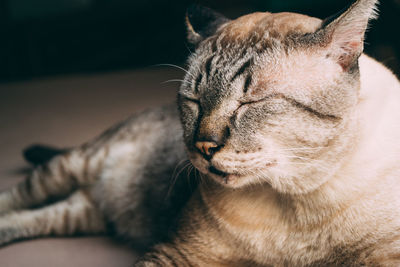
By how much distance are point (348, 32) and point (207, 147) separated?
46cm

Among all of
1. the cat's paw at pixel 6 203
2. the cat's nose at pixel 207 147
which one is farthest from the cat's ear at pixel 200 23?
the cat's paw at pixel 6 203

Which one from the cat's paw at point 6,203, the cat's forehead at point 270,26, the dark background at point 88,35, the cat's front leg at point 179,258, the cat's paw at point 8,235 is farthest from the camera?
the dark background at point 88,35

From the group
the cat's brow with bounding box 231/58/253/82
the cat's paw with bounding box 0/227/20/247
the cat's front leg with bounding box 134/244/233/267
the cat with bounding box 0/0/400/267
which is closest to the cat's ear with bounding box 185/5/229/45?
the cat with bounding box 0/0/400/267

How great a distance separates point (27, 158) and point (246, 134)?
1.68 meters

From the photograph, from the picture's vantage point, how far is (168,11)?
4.67 meters

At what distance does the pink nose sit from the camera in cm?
113

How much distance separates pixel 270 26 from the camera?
1.22 meters

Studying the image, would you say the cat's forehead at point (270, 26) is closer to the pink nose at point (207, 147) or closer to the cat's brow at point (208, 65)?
the cat's brow at point (208, 65)

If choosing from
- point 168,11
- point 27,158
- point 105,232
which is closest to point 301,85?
point 105,232

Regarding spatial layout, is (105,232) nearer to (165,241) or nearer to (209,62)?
(165,241)

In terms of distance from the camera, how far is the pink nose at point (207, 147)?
1135mm

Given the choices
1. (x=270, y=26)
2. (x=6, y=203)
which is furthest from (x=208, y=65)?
(x=6, y=203)

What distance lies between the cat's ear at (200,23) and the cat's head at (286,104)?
25cm

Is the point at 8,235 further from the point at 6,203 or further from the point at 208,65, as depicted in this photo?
the point at 208,65
